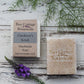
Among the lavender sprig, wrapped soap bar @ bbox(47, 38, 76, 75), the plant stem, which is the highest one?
wrapped soap bar @ bbox(47, 38, 76, 75)

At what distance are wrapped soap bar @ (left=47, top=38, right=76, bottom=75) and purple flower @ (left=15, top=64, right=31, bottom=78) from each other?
89mm

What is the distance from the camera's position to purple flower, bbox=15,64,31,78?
0.75 meters

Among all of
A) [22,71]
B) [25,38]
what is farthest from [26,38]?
[22,71]

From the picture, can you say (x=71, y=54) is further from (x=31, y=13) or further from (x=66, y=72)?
(x=31, y=13)

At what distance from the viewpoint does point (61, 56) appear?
2.45 feet

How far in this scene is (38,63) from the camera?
0.78 m

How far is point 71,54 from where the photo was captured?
746 millimetres

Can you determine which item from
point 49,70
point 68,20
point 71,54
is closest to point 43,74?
point 49,70

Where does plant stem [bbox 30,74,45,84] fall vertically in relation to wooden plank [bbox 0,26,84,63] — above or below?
below

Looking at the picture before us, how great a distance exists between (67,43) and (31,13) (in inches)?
8.1

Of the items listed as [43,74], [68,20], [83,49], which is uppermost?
[68,20]

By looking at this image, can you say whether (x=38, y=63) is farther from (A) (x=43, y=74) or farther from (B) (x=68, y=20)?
(B) (x=68, y=20)

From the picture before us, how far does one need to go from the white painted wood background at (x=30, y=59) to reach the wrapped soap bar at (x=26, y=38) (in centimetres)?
3

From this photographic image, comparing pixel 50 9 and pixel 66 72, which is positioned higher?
pixel 50 9
